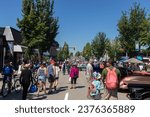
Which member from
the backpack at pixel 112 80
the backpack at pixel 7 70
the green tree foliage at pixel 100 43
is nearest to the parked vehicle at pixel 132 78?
the backpack at pixel 112 80

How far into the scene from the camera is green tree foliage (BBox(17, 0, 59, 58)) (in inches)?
1907

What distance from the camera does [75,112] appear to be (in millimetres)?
4824

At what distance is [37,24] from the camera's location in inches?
1922

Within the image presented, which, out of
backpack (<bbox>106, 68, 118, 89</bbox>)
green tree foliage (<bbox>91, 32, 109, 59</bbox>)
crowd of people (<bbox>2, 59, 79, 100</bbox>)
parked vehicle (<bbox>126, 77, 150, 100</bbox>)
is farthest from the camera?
green tree foliage (<bbox>91, 32, 109, 59</bbox>)

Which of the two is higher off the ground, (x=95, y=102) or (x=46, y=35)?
(x=46, y=35)

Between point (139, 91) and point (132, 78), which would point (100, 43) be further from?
point (139, 91)

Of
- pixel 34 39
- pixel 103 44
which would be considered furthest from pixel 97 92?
pixel 103 44

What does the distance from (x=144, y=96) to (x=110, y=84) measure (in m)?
1.82

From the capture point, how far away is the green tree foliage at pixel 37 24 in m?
48.4

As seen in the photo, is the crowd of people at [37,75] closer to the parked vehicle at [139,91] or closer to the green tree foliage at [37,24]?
the parked vehicle at [139,91]

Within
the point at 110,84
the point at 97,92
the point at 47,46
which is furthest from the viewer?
the point at 47,46

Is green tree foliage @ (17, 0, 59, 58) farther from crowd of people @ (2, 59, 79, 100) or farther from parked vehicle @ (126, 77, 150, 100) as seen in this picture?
→ parked vehicle @ (126, 77, 150, 100)

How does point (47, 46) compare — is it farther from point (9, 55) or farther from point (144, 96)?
point (144, 96)

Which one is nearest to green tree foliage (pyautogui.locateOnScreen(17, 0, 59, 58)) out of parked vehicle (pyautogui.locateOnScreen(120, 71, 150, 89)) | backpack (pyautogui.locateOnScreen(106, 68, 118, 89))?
parked vehicle (pyautogui.locateOnScreen(120, 71, 150, 89))
